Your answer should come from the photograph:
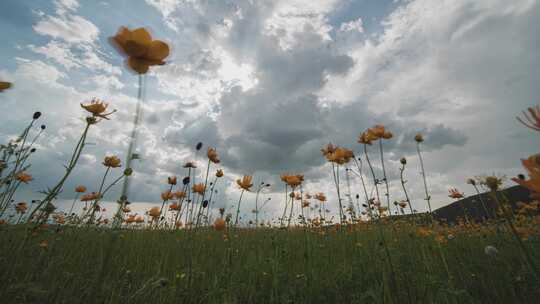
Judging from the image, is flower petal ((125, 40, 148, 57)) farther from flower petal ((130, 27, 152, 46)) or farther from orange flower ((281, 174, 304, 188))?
orange flower ((281, 174, 304, 188))

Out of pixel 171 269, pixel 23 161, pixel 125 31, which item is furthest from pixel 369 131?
pixel 23 161

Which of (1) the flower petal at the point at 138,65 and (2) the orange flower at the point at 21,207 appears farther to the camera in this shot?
(2) the orange flower at the point at 21,207

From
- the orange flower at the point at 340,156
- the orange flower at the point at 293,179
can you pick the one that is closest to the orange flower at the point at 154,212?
the orange flower at the point at 293,179

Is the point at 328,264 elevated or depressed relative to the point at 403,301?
elevated

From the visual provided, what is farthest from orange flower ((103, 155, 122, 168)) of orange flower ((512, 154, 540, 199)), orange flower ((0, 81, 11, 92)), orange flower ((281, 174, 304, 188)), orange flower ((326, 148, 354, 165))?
orange flower ((512, 154, 540, 199))

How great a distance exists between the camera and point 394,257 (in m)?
3.29

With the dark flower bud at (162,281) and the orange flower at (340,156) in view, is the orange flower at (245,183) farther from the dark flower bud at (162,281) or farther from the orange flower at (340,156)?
the dark flower bud at (162,281)

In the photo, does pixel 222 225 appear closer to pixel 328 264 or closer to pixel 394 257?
pixel 328 264

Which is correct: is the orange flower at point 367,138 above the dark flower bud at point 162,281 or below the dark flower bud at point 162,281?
above

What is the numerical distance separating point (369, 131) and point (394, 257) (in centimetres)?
165

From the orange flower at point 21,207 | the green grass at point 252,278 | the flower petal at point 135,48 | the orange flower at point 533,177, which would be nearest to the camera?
the orange flower at point 533,177

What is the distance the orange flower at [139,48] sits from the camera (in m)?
1.33

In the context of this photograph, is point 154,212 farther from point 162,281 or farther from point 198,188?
point 162,281

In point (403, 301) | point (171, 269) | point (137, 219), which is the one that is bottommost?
point (403, 301)
